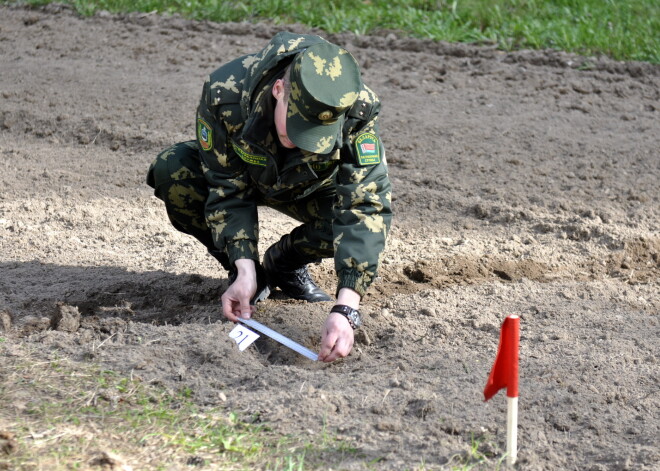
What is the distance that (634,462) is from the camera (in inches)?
102

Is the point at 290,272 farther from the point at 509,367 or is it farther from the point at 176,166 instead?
the point at 509,367

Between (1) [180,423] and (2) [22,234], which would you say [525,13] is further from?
(1) [180,423]

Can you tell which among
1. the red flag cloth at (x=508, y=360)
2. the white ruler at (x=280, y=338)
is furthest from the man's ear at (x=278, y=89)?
the red flag cloth at (x=508, y=360)

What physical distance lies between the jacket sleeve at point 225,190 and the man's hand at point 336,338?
516 mm

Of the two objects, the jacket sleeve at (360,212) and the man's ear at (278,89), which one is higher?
the man's ear at (278,89)

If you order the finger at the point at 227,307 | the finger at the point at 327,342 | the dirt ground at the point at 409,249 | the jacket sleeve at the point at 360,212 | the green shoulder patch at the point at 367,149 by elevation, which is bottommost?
the dirt ground at the point at 409,249

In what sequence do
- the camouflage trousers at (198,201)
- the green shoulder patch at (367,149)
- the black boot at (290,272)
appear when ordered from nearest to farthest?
the green shoulder patch at (367,149) → the camouflage trousers at (198,201) → the black boot at (290,272)

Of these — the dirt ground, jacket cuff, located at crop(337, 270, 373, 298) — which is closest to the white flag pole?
the dirt ground

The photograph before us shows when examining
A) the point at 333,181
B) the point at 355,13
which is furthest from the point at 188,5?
the point at 333,181

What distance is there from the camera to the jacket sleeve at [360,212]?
123 inches

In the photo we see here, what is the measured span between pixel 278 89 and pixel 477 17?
16.8 ft

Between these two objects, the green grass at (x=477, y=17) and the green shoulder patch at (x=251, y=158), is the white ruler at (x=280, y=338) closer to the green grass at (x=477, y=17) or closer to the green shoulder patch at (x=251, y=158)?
the green shoulder patch at (x=251, y=158)

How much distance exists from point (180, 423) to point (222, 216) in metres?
0.98

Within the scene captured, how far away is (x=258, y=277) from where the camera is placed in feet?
11.3
